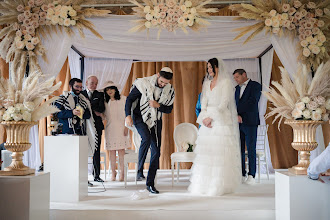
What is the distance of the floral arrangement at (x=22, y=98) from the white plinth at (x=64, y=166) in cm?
70

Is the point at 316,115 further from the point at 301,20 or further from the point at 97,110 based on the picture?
the point at 97,110

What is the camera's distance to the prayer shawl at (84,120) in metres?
5.04

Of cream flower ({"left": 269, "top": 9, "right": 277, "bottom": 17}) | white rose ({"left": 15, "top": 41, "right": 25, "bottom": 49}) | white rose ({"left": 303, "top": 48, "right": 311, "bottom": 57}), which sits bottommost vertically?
white rose ({"left": 303, "top": 48, "right": 311, "bottom": 57})

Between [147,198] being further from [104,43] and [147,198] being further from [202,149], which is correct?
[104,43]

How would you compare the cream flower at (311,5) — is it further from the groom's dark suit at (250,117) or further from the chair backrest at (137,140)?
the chair backrest at (137,140)

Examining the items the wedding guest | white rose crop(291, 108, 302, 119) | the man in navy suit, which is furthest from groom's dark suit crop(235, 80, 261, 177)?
white rose crop(291, 108, 302, 119)

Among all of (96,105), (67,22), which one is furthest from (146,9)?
(96,105)

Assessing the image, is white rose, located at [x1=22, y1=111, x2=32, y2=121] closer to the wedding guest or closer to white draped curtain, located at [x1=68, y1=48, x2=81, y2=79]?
the wedding guest

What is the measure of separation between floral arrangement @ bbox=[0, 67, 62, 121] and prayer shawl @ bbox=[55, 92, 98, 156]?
145 centimetres

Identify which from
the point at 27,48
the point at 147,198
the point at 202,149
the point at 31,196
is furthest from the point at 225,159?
the point at 27,48

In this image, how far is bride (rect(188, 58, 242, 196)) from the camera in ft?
14.6

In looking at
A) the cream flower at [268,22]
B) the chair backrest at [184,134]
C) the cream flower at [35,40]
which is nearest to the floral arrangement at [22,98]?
the cream flower at [35,40]

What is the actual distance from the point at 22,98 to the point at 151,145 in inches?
71.1

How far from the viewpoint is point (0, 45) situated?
15.3 feet
